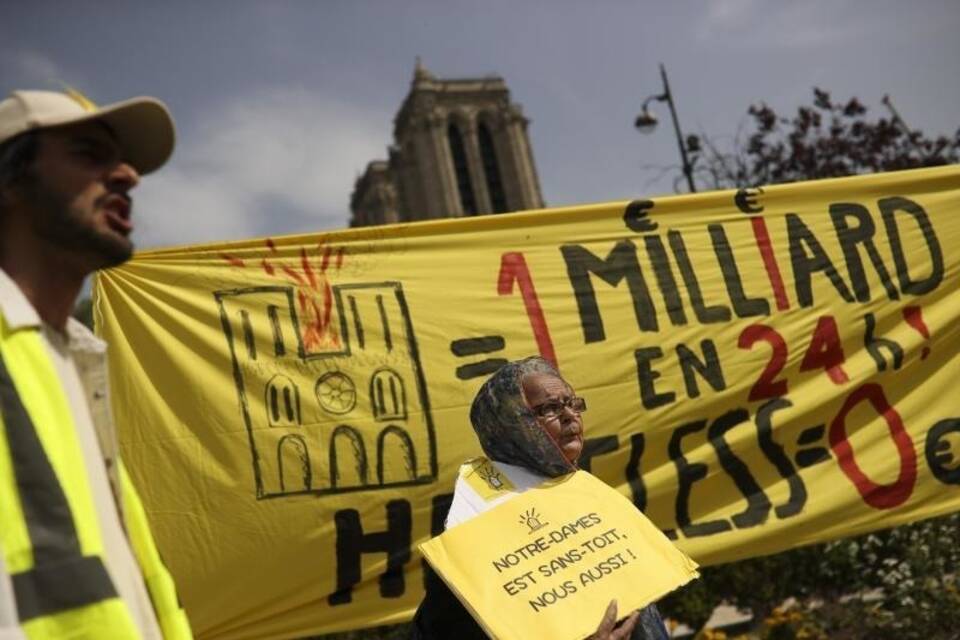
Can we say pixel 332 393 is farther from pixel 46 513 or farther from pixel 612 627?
pixel 46 513

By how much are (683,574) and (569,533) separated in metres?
0.29

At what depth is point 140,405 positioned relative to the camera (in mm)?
3375

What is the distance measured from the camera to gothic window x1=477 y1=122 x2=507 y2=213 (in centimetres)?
6500

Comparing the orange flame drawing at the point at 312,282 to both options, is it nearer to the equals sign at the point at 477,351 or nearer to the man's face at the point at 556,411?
the equals sign at the point at 477,351

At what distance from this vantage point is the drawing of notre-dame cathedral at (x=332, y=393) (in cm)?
349

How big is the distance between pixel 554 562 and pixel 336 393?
4.82 feet

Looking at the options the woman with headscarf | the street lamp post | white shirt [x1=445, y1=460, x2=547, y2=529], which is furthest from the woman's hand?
the street lamp post

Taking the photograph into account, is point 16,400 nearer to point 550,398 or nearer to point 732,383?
point 550,398

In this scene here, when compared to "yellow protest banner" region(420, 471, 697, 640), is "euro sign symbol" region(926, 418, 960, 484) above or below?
below

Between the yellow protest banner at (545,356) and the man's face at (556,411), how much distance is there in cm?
113

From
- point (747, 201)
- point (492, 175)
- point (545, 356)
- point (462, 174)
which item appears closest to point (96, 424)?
point (545, 356)

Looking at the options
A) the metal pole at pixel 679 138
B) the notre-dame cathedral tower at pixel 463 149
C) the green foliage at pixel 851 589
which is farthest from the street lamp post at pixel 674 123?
the notre-dame cathedral tower at pixel 463 149

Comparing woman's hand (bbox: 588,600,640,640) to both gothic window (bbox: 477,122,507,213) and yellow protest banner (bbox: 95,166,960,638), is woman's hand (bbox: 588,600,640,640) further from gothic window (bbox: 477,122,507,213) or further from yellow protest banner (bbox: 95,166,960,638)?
gothic window (bbox: 477,122,507,213)

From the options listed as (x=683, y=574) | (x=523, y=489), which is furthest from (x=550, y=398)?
(x=683, y=574)
